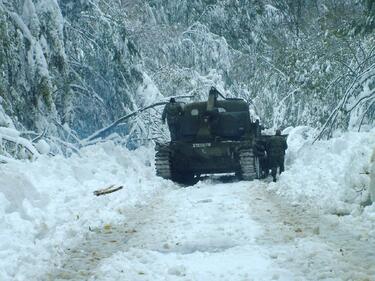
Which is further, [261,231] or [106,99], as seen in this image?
[106,99]

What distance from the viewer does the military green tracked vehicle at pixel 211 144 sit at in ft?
45.8

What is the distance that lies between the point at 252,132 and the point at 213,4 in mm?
11916

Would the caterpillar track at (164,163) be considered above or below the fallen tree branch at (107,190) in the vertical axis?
below

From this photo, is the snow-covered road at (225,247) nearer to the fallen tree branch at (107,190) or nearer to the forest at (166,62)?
the fallen tree branch at (107,190)

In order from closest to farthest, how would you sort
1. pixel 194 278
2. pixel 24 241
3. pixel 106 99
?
pixel 194 278 < pixel 24 241 < pixel 106 99

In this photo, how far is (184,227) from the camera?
24.4 ft

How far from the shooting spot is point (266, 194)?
10.8 metres

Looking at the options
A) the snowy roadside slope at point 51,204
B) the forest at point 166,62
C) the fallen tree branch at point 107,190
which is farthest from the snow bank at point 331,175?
the fallen tree branch at point 107,190

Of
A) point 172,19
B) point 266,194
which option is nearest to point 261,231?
point 266,194

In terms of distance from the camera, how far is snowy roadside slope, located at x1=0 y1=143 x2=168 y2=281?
5.70 m

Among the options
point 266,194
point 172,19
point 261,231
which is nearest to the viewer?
point 261,231

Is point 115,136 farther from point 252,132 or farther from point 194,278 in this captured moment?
point 194,278

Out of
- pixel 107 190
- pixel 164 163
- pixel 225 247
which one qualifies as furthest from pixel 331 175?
pixel 225 247

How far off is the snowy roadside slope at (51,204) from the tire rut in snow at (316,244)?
2.31 m
